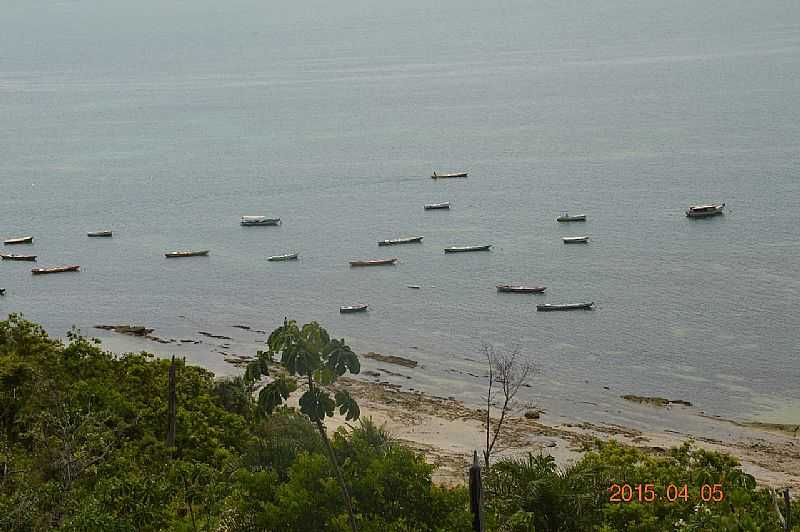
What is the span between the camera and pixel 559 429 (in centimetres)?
5219

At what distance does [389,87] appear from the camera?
19588 centimetres

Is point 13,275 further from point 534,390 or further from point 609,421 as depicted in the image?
point 609,421

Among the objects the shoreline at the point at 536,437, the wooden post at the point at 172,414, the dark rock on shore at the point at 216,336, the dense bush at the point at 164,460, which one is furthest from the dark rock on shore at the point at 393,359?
the wooden post at the point at 172,414

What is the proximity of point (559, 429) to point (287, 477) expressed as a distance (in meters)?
28.3

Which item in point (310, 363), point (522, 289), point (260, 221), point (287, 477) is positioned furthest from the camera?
point (260, 221)

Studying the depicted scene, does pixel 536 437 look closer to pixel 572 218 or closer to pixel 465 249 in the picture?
pixel 465 249

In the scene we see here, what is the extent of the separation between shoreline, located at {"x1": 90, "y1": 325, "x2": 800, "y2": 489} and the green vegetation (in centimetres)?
1358

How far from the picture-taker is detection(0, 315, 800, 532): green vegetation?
21547mm

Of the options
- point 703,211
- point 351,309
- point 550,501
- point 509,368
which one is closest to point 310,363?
point 550,501

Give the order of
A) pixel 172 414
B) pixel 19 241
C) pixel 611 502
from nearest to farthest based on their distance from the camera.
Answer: pixel 611 502, pixel 172 414, pixel 19 241

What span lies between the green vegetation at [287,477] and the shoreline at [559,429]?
13.6 meters

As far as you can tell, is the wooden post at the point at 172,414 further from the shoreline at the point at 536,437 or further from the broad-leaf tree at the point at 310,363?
the broad-leaf tree at the point at 310,363

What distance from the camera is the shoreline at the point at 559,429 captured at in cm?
4719

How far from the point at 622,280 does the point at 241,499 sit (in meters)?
57.0
